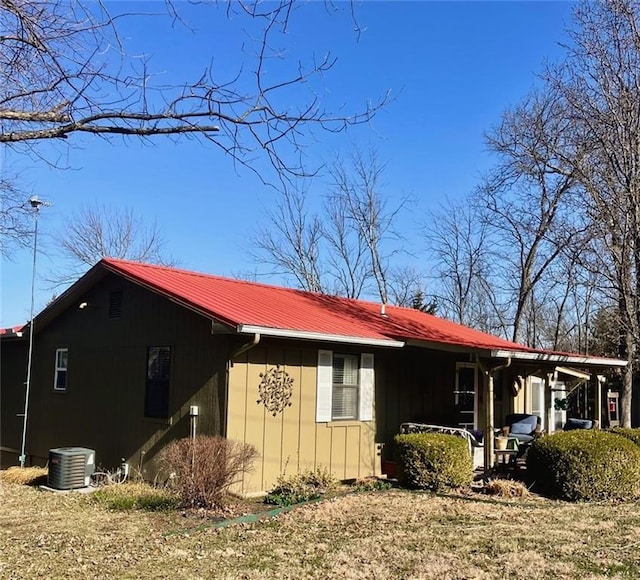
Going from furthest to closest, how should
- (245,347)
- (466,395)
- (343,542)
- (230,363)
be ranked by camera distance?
(466,395) → (230,363) → (245,347) → (343,542)

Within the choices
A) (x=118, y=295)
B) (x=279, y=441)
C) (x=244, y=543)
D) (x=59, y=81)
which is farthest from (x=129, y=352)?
(x=59, y=81)

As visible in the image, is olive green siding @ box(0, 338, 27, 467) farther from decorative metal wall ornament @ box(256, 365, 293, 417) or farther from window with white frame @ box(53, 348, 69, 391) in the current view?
decorative metal wall ornament @ box(256, 365, 293, 417)

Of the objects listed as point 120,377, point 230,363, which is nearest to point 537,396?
point 230,363

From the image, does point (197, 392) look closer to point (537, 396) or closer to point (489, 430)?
point (489, 430)

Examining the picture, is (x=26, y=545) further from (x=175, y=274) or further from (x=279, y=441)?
(x=175, y=274)

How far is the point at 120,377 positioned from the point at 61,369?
8.00ft

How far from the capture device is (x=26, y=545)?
6.67 metres

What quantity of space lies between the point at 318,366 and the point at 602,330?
1052 cm

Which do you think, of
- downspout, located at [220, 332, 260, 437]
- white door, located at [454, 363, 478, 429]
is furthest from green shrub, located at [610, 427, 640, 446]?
downspout, located at [220, 332, 260, 437]

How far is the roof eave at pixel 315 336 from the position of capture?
29.1 feet

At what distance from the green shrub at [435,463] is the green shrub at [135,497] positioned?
3.49 meters

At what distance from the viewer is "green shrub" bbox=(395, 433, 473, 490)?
32.3ft

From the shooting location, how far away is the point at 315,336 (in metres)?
9.91

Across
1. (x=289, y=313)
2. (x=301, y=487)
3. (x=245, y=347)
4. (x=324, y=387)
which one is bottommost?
(x=301, y=487)
